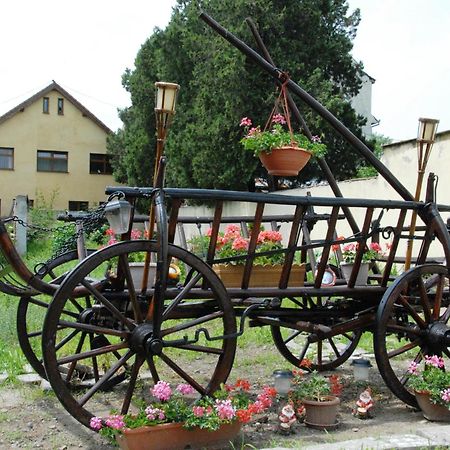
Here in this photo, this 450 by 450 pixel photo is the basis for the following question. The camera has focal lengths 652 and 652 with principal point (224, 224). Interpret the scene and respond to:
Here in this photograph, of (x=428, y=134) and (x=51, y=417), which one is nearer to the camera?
(x=51, y=417)

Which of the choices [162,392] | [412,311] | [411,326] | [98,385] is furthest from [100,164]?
[162,392]

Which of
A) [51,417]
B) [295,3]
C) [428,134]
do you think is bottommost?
[51,417]

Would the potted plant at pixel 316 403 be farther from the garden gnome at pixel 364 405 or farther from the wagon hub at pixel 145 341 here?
the wagon hub at pixel 145 341

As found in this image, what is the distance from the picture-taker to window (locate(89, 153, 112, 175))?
34.0m

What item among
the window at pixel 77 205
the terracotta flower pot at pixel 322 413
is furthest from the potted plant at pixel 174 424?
the window at pixel 77 205

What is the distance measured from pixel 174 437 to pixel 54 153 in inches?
1234

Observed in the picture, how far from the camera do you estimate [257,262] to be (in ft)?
14.5

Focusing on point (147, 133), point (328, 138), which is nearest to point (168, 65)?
point (147, 133)

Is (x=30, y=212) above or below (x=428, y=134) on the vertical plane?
below

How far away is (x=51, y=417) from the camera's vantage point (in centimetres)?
470

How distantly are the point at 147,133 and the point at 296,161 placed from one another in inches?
838

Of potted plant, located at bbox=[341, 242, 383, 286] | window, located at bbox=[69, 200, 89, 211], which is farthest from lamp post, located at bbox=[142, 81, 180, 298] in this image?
window, located at bbox=[69, 200, 89, 211]

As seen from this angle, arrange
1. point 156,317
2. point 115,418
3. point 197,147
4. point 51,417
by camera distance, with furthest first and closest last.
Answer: point 197,147, point 51,417, point 156,317, point 115,418

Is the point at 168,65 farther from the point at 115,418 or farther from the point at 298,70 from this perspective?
the point at 115,418
